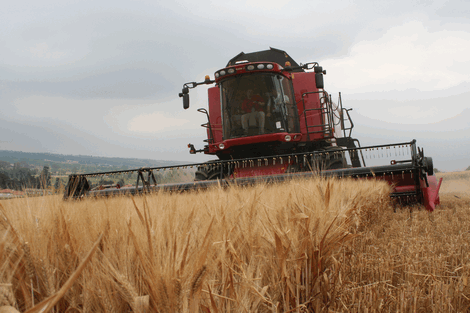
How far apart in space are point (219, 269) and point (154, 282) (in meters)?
0.32

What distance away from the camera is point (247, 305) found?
800mm

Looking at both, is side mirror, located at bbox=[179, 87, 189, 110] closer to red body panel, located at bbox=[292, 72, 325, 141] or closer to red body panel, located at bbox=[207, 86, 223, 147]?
red body panel, located at bbox=[207, 86, 223, 147]

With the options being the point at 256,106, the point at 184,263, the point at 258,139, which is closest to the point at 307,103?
the point at 256,106

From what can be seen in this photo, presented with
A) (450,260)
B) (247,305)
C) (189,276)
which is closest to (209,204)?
(247,305)

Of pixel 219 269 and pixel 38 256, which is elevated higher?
pixel 38 256

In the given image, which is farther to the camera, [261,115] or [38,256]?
[261,115]

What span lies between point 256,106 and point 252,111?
0.13 m

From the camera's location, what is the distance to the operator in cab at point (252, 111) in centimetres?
612

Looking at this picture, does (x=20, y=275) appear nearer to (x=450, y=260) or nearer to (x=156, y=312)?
(x=156, y=312)

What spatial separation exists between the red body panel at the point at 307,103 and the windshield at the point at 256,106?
472 millimetres

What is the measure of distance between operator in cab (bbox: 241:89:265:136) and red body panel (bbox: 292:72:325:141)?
0.90 m

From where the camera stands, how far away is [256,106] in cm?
620

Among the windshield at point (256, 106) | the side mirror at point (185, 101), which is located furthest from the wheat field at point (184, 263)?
the side mirror at point (185, 101)

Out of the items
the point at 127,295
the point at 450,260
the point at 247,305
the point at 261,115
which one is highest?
the point at 261,115
